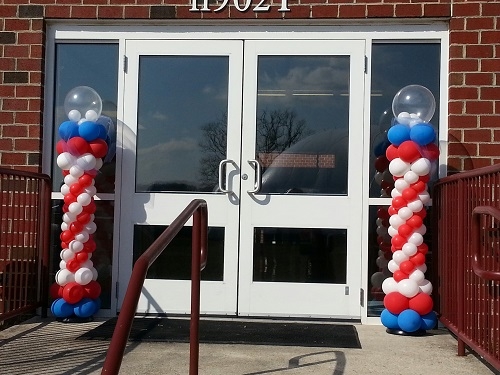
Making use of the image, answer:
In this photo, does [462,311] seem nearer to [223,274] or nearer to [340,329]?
[340,329]

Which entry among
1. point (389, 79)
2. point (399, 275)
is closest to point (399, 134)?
point (389, 79)

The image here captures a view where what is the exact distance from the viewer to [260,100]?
531 cm

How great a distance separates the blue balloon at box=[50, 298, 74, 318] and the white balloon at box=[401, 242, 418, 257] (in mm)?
2466

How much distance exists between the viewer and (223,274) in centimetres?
526

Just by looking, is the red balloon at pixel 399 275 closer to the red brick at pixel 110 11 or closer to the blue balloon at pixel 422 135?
the blue balloon at pixel 422 135

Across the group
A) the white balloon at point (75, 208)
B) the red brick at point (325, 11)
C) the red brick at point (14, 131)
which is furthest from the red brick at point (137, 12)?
the white balloon at point (75, 208)

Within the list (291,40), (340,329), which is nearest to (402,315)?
(340,329)

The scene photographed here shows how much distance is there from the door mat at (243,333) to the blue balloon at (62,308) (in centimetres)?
27

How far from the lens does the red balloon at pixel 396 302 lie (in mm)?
4621

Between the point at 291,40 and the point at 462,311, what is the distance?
2.49 meters

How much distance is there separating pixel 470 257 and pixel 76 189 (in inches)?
109

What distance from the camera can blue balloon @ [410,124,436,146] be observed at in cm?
458

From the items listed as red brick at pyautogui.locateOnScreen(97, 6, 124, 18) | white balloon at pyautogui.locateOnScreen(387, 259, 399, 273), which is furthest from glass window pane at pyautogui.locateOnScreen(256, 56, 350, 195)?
red brick at pyautogui.locateOnScreen(97, 6, 124, 18)

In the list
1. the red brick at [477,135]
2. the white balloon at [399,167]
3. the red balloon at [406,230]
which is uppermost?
the red brick at [477,135]
